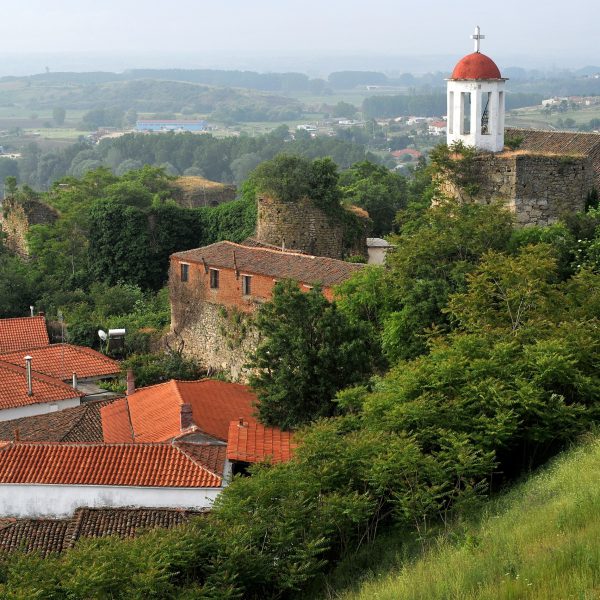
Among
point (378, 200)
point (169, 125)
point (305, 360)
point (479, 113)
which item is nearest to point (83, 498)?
point (305, 360)

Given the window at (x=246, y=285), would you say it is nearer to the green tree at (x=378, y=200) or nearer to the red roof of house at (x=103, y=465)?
the green tree at (x=378, y=200)

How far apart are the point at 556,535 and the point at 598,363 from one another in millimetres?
Answer: 5470

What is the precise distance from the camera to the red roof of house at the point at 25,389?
23.4m

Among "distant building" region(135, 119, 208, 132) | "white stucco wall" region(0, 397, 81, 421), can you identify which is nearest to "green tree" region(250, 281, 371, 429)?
"white stucco wall" region(0, 397, 81, 421)

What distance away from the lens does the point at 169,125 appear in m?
175

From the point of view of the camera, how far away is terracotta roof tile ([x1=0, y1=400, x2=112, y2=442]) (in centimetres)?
2083

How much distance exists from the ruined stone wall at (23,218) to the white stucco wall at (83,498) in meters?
20.3

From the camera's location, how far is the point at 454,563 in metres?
10.7

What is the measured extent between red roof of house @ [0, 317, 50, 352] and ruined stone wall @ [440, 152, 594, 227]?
37.4 ft

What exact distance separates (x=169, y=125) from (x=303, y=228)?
494 ft

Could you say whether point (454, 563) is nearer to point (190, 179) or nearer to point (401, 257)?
point (401, 257)

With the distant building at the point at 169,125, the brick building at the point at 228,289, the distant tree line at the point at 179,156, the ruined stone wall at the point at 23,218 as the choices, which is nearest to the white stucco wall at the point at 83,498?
the brick building at the point at 228,289

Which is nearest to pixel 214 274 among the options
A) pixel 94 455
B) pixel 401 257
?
pixel 401 257

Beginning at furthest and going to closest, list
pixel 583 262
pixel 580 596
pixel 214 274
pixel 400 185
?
pixel 400 185 < pixel 214 274 < pixel 583 262 < pixel 580 596
